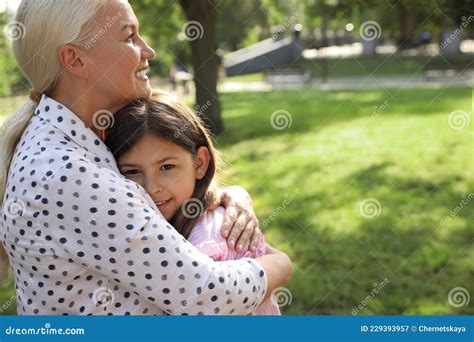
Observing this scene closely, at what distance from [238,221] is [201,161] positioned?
217mm

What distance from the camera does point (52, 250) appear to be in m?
1.53

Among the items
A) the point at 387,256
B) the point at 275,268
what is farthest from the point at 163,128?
the point at 387,256

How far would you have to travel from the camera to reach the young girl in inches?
70.4

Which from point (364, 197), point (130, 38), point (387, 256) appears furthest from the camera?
point (364, 197)

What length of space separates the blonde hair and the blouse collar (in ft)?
0.29

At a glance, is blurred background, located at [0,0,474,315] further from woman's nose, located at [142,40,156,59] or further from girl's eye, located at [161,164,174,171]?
girl's eye, located at [161,164,174,171]

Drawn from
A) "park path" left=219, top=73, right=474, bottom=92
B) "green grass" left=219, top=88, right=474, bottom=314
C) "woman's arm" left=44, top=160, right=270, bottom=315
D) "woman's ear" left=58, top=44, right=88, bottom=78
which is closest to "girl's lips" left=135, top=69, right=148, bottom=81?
"woman's ear" left=58, top=44, right=88, bottom=78

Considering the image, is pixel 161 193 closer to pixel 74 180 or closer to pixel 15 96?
pixel 74 180

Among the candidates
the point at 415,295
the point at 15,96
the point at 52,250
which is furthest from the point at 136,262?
the point at 15,96

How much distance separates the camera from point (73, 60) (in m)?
1.68

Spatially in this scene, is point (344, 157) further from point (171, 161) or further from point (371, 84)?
point (371, 84)

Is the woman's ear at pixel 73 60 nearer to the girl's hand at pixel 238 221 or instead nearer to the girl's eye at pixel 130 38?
the girl's eye at pixel 130 38

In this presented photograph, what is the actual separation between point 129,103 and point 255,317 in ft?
2.35

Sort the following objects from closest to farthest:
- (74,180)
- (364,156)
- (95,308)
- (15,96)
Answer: (74,180), (95,308), (364,156), (15,96)
